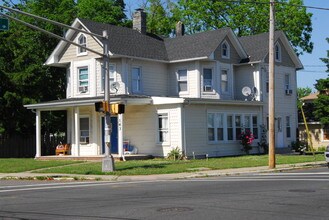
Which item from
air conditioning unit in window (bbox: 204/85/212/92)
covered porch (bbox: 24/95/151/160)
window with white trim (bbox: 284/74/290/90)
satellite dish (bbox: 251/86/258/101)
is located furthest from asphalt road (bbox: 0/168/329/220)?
A: window with white trim (bbox: 284/74/290/90)

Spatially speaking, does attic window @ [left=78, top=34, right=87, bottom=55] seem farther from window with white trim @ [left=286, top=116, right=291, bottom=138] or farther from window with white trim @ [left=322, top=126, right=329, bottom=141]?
window with white trim @ [left=322, top=126, right=329, bottom=141]

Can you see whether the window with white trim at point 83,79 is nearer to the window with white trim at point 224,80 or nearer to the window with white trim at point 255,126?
the window with white trim at point 224,80

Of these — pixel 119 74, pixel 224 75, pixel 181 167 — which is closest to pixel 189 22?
pixel 224 75

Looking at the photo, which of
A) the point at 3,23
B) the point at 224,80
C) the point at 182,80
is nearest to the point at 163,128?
the point at 182,80

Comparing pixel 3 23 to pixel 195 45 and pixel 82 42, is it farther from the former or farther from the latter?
pixel 195 45

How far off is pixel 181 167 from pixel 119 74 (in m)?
10.2

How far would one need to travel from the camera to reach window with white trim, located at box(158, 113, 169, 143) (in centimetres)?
3089

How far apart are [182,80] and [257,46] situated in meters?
6.78

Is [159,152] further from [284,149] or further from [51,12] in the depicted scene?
[51,12]

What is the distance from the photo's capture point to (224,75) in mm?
35969

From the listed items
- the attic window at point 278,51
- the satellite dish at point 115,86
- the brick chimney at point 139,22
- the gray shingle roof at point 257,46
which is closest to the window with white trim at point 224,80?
the gray shingle roof at point 257,46

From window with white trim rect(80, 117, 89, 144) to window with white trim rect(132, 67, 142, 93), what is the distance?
3683 millimetres

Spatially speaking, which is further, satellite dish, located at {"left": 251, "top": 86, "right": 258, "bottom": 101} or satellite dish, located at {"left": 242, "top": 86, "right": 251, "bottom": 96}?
satellite dish, located at {"left": 251, "top": 86, "right": 258, "bottom": 101}

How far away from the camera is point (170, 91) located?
117 feet
